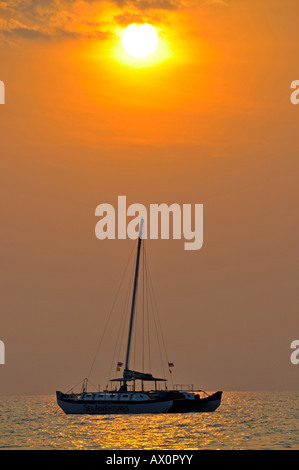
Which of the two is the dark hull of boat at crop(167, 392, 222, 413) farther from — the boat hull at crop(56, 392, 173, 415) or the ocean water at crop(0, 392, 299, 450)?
the ocean water at crop(0, 392, 299, 450)

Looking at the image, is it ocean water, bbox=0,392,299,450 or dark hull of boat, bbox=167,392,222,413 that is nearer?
ocean water, bbox=0,392,299,450

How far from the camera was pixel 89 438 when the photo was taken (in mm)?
98750

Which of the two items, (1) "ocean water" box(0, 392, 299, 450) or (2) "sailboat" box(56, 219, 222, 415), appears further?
(2) "sailboat" box(56, 219, 222, 415)

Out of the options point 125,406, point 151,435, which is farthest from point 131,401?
point 151,435

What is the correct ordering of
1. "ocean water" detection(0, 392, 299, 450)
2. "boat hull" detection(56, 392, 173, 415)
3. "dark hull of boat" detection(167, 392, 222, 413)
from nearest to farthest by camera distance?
"ocean water" detection(0, 392, 299, 450), "boat hull" detection(56, 392, 173, 415), "dark hull of boat" detection(167, 392, 222, 413)

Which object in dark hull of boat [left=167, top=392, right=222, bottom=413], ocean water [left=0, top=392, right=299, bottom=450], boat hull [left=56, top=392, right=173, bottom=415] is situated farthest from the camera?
dark hull of boat [left=167, top=392, right=222, bottom=413]

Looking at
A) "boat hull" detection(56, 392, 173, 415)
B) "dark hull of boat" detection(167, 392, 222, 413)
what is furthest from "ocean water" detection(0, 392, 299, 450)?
"dark hull of boat" detection(167, 392, 222, 413)

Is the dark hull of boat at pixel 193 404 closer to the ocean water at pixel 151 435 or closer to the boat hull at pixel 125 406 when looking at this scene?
the boat hull at pixel 125 406

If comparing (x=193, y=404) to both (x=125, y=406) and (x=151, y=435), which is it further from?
(x=151, y=435)

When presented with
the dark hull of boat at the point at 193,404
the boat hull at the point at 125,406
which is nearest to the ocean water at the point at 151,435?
the boat hull at the point at 125,406

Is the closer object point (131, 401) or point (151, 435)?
point (151, 435)
